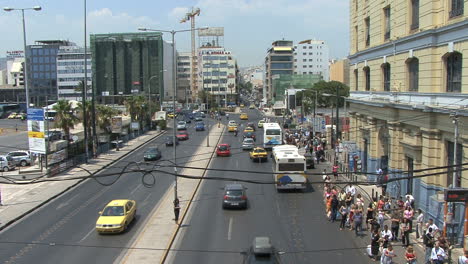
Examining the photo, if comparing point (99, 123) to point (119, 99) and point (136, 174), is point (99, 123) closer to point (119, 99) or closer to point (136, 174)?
point (136, 174)

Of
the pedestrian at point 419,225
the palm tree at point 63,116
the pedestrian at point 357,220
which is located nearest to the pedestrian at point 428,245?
the pedestrian at point 419,225

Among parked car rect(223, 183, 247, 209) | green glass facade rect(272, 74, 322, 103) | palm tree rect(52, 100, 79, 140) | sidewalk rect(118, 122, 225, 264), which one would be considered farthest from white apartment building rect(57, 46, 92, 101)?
parked car rect(223, 183, 247, 209)

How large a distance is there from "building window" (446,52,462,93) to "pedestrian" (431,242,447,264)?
344 inches

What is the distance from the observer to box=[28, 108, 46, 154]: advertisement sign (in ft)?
128

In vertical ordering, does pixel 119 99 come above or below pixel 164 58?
below

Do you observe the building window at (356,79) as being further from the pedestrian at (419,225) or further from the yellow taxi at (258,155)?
the pedestrian at (419,225)

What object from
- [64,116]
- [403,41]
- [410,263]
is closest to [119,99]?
[64,116]

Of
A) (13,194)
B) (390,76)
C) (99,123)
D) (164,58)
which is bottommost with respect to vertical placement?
(13,194)

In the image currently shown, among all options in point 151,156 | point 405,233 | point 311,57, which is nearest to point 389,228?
point 405,233

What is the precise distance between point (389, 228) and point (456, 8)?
10843 mm

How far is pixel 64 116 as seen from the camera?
160 feet

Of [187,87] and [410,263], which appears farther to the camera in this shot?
[187,87]

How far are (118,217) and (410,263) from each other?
13.3 m

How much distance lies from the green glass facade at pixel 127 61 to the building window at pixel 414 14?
13274 centimetres
